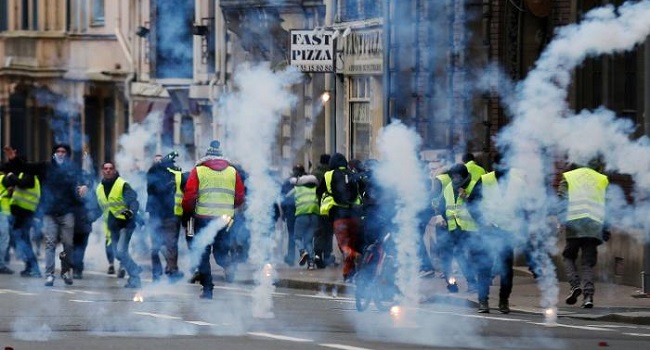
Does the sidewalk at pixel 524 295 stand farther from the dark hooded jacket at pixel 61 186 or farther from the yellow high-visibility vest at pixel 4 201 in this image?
the yellow high-visibility vest at pixel 4 201

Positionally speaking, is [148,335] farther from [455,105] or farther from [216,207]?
[455,105]

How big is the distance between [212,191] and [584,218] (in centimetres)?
396

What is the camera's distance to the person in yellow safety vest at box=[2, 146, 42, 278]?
2992 centimetres

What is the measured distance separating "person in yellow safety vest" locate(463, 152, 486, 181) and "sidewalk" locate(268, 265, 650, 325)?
1416 millimetres

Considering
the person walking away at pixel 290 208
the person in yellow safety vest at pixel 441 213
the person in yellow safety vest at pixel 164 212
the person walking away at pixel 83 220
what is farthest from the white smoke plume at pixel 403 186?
the person walking away at pixel 290 208

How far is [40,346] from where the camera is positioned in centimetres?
1902

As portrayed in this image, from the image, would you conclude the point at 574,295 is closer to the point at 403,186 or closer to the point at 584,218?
the point at 584,218

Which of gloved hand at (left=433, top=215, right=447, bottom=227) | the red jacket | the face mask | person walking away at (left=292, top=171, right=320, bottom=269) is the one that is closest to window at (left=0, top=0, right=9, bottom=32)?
person walking away at (left=292, top=171, right=320, bottom=269)

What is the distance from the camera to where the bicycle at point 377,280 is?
23250mm

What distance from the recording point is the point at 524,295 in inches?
1025

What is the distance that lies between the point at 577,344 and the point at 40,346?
Answer: 184 inches

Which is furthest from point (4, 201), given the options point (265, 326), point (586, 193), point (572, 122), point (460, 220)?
point (265, 326)

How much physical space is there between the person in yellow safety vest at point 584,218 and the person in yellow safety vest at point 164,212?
5.98 meters

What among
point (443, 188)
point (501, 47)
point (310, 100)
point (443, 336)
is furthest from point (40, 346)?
point (310, 100)
